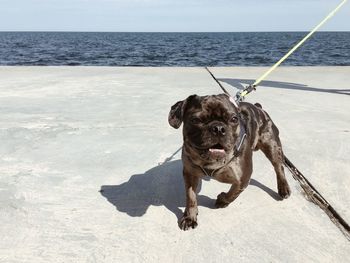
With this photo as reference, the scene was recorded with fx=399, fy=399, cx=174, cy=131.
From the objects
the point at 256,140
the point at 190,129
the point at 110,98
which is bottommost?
the point at 110,98

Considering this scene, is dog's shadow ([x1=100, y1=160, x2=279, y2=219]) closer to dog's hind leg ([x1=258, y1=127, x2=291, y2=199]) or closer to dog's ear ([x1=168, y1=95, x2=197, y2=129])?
dog's hind leg ([x1=258, y1=127, x2=291, y2=199])

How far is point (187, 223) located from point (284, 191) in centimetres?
105

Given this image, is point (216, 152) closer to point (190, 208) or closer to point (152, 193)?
point (190, 208)

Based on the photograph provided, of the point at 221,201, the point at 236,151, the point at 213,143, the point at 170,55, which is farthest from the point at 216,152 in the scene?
the point at 170,55

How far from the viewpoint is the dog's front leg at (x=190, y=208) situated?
3.08 m

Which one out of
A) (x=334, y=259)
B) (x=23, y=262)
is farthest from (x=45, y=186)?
(x=334, y=259)

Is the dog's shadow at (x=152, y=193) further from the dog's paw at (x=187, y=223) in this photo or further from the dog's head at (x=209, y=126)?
the dog's head at (x=209, y=126)

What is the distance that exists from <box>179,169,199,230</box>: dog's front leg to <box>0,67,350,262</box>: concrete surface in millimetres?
64

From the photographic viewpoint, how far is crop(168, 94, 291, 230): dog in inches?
109

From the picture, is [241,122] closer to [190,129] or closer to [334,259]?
[190,129]

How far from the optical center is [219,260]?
8.72 feet

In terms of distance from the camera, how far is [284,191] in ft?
11.8

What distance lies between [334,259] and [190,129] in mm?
1310

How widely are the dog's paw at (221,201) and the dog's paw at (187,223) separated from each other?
0.34m
